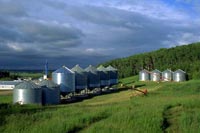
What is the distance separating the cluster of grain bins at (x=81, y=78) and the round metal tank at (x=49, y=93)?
19.9 feet

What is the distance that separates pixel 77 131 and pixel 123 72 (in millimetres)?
88170

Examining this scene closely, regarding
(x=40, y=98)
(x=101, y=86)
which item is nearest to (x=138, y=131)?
(x=40, y=98)

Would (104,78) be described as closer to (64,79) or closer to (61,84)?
(64,79)

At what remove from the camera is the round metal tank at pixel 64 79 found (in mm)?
47156

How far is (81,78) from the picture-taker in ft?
173

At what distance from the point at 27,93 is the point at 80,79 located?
54.6 ft

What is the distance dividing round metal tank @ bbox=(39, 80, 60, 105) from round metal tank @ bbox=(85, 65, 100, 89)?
16.6 meters

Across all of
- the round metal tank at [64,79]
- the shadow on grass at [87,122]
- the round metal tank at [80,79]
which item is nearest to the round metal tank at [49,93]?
the round metal tank at [64,79]

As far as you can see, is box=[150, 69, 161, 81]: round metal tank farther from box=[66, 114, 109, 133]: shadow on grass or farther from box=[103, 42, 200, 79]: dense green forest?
box=[66, 114, 109, 133]: shadow on grass

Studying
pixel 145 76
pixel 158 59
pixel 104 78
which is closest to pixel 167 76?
pixel 145 76

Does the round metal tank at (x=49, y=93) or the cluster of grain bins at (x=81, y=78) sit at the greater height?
the cluster of grain bins at (x=81, y=78)

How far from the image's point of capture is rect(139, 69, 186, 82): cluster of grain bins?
261 feet

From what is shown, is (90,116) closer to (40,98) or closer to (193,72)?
(40,98)

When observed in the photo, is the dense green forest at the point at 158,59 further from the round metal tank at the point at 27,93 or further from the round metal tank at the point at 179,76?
the round metal tank at the point at 27,93
